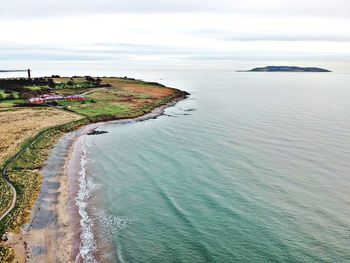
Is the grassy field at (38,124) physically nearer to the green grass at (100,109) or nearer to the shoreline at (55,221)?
the green grass at (100,109)

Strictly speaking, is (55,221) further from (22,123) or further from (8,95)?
(8,95)

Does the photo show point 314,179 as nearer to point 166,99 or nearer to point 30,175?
point 30,175

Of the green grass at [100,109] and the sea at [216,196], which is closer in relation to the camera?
the sea at [216,196]

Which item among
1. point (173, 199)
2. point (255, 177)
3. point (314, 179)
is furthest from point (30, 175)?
point (314, 179)

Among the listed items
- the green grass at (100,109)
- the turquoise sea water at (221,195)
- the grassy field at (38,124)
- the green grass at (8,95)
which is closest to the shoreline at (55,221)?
the grassy field at (38,124)

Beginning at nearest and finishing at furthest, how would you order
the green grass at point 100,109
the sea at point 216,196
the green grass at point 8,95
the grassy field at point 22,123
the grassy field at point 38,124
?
the sea at point 216,196
the grassy field at point 38,124
the grassy field at point 22,123
the green grass at point 100,109
the green grass at point 8,95

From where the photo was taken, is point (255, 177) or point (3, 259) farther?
point (255, 177)

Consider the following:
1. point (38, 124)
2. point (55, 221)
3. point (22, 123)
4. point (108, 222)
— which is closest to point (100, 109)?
point (38, 124)
